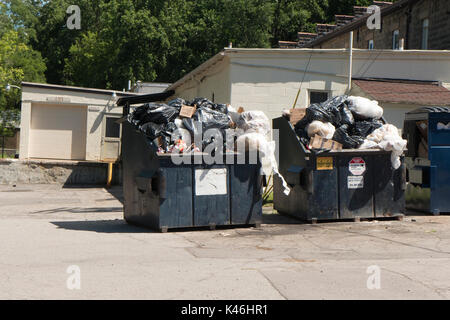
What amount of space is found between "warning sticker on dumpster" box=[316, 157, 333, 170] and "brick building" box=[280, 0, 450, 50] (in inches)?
396

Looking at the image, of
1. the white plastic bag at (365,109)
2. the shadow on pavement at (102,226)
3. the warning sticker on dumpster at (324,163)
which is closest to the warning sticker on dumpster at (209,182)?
the shadow on pavement at (102,226)

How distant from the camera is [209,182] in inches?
327

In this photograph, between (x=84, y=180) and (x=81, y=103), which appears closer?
(x=84, y=180)

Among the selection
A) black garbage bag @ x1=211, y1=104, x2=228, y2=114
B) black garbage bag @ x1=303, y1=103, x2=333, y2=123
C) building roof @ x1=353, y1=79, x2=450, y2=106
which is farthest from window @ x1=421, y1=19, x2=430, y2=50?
black garbage bag @ x1=211, y1=104, x2=228, y2=114

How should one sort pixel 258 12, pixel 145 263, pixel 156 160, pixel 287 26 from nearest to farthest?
pixel 145 263 → pixel 156 160 → pixel 258 12 → pixel 287 26

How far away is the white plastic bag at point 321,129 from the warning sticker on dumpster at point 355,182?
2.41 ft

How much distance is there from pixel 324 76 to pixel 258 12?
2348 cm

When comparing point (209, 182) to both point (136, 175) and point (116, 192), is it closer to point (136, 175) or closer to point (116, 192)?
point (136, 175)

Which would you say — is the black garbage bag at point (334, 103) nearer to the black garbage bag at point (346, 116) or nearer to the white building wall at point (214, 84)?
the black garbage bag at point (346, 116)

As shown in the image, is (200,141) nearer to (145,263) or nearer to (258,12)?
(145,263)

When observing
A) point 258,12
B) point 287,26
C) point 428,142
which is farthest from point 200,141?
point 287,26

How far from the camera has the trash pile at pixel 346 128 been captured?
29.4ft

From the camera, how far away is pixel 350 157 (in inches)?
353

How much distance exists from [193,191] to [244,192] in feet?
2.55
